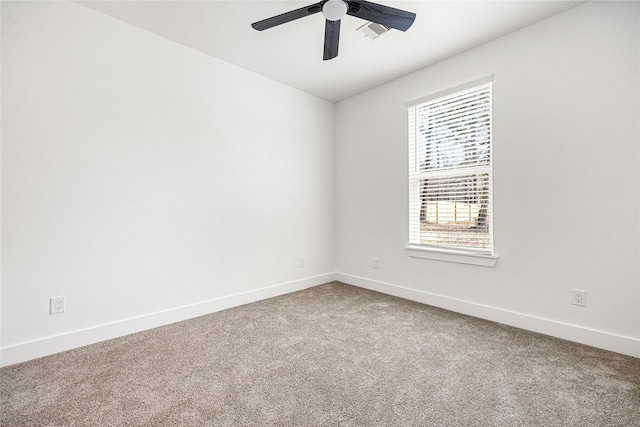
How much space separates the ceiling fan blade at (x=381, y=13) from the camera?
71.2 inches

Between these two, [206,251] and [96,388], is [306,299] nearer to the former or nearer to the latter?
[206,251]

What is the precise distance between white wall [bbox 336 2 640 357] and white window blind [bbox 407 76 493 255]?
11 cm

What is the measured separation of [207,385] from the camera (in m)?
1.70

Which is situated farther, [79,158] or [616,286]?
[79,158]

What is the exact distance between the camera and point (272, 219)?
3.49m

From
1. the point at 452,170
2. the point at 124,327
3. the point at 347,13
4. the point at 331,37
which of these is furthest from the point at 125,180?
the point at 452,170

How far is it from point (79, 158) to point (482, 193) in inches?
136

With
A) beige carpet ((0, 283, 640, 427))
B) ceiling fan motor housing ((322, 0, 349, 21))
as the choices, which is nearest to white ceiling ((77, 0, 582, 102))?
ceiling fan motor housing ((322, 0, 349, 21))

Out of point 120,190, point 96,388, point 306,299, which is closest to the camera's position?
point 96,388

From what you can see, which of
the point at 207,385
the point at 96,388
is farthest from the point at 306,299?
the point at 96,388

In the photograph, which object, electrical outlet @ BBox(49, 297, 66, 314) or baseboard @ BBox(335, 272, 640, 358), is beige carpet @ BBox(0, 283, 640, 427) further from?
electrical outlet @ BBox(49, 297, 66, 314)

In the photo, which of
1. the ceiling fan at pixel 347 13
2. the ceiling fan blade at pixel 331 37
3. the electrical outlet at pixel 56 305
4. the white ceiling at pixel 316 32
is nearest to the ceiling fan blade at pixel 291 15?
the ceiling fan at pixel 347 13

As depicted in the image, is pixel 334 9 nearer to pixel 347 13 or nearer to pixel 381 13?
pixel 347 13

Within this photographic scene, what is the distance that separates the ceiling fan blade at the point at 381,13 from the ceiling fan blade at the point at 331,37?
13 centimetres
